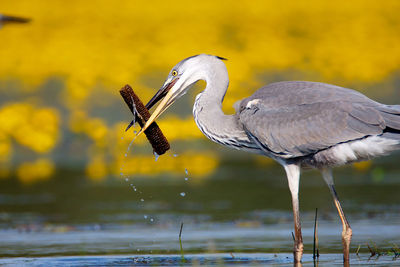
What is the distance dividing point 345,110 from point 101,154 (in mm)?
14004

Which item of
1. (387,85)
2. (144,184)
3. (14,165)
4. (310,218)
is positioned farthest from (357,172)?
(387,85)

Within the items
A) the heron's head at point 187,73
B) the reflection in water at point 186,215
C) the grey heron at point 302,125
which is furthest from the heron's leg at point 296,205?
the heron's head at point 187,73

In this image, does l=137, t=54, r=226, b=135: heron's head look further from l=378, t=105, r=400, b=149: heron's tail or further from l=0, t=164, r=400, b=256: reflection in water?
l=378, t=105, r=400, b=149: heron's tail

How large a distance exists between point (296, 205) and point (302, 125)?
0.67 m

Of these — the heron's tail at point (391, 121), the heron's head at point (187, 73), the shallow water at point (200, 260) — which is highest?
the heron's head at point (187, 73)

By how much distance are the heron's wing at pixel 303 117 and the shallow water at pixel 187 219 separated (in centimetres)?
91

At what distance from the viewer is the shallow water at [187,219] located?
7684 mm

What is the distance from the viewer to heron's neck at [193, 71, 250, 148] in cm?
Answer: 811

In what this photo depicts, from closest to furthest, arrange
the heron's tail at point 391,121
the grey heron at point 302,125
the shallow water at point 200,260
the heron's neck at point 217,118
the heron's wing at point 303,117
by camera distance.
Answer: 1. the shallow water at point 200,260
2. the heron's tail at point 391,121
3. the grey heron at point 302,125
4. the heron's wing at point 303,117
5. the heron's neck at point 217,118

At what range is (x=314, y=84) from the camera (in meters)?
8.01

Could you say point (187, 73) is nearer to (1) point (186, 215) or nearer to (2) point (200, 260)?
(2) point (200, 260)

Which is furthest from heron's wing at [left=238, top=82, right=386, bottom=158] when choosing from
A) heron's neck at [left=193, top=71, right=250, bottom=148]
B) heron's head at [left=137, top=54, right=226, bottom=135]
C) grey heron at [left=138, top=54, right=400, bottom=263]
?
heron's head at [left=137, top=54, right=226, bottom=135]

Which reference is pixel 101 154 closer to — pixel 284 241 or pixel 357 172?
pixel 357 172

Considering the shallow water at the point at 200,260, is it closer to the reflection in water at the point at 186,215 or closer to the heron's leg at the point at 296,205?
the heron's leg at the point at 296,205
